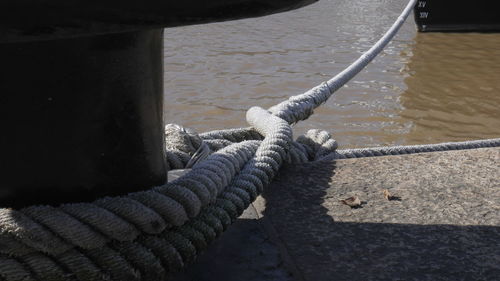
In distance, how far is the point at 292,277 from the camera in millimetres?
1172

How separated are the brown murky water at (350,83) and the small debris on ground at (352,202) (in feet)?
9.16

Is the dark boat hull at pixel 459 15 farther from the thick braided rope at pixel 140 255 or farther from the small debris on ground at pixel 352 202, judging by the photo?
the thick braided rope at pixel 140 255

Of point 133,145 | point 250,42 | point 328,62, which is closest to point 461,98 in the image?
point 328,62

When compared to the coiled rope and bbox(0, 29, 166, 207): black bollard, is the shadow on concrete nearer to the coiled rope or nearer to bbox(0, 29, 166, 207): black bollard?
the coiled rope

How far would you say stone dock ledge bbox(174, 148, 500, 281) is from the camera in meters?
1.18

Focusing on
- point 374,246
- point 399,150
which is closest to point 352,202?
point 374,246

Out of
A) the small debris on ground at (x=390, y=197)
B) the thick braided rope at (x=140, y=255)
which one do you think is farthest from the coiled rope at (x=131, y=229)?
the small debris on ground at (x=390, y=197)

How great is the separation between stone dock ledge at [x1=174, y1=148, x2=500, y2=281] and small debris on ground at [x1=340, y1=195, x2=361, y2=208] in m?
0.01

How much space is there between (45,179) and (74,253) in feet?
0.40

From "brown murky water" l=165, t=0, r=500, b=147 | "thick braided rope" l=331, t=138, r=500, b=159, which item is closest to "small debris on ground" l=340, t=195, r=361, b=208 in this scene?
"thick braided rope" l=331, t=138, r=500, b=159

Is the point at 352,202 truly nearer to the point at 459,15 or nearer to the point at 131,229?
the point at 131,229

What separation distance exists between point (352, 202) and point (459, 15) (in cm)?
800

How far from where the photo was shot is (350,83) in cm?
566

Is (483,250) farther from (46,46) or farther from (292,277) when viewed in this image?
(46,46)
